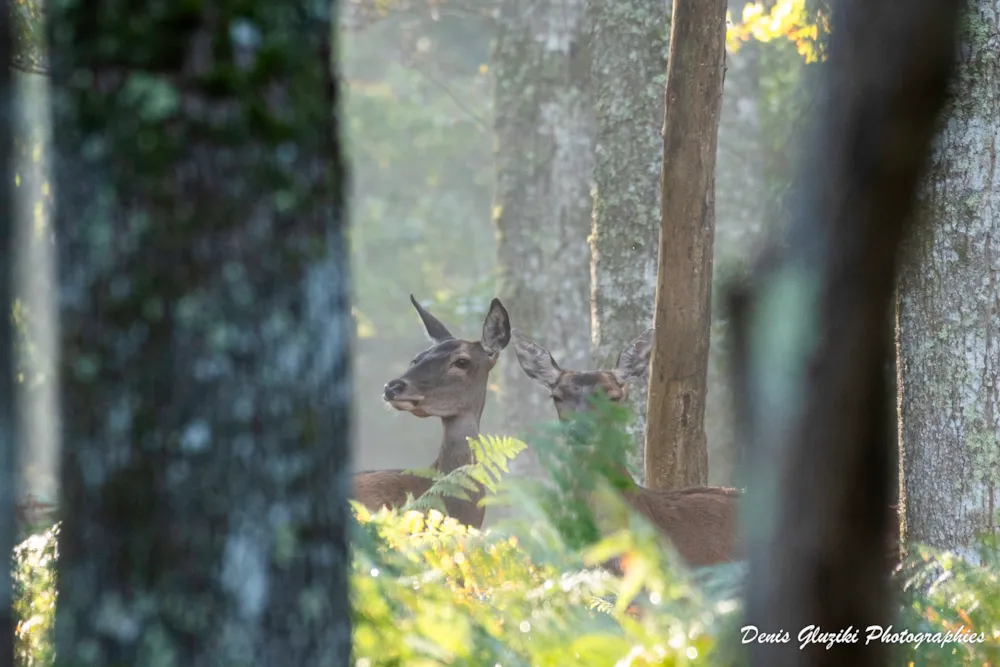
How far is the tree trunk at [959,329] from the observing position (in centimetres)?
658

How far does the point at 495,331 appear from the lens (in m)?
12.3

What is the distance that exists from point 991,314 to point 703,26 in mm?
2552

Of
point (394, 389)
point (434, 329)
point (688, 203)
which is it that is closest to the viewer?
point (688, 203)

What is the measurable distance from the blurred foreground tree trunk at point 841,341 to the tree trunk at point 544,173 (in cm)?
1440

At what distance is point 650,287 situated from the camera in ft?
39.7

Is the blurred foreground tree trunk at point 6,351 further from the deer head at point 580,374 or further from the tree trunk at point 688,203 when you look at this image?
the deer head at point 580,374

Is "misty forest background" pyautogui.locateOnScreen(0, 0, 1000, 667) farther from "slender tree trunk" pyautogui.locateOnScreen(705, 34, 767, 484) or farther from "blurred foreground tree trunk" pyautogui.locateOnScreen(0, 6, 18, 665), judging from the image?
"slender tree trunk" pyautogui.locateOnScreen(705, 34, 767, 484)

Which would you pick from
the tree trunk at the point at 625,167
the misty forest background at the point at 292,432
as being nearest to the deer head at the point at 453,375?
the tree trunk at the point at 625,167

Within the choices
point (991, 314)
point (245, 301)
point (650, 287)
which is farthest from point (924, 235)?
point (650, 287)

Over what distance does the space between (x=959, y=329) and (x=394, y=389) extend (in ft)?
20.0

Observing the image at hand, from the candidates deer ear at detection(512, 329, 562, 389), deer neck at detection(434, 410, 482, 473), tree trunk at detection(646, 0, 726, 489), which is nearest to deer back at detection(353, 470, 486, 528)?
deer neck at detection(434, 410, 482, 473)

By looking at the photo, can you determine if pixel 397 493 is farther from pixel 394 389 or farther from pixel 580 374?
pixel 580 374

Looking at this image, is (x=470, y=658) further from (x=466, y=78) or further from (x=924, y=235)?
(x=466, y=78)

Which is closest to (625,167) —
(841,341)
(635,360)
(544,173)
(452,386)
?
(452,386)
